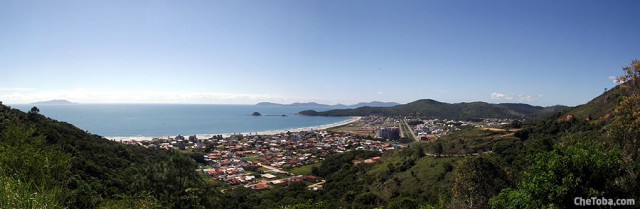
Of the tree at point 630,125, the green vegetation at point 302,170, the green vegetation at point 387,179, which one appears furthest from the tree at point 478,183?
the green vegetation at point 302,170

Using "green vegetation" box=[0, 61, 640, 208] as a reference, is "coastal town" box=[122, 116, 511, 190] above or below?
below

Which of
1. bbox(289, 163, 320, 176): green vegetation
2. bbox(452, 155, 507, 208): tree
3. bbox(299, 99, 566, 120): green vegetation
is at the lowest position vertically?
bbox(289, 163, 320, 176): green vegetation

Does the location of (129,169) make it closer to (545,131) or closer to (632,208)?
(632,208)

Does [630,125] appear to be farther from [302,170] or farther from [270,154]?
[270,154]

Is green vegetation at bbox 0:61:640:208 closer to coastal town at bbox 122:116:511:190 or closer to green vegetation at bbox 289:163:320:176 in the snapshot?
coastal town at bbox 122:116:511:190

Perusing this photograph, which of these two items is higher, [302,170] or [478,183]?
[478,183]

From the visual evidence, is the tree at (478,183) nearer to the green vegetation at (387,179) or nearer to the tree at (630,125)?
the green vegetation at (387,179)

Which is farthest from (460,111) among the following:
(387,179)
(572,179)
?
(572,179)

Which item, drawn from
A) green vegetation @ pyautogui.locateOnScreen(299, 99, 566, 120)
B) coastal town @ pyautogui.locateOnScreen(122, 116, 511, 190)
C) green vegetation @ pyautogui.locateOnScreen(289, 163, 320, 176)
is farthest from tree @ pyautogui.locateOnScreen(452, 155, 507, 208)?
green vegetation @ pyautogui.locateOnScreen(299, 99, 566, 120)
